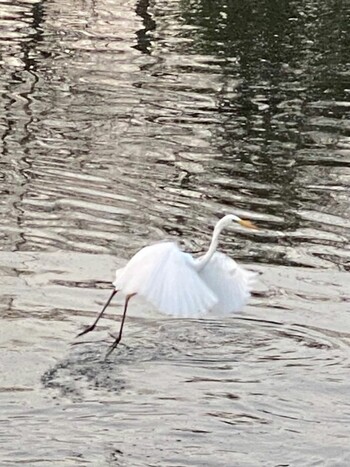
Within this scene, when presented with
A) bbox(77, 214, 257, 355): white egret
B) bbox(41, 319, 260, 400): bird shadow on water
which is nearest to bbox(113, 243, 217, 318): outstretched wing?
bbox(77, 214, 257, 355): white egret

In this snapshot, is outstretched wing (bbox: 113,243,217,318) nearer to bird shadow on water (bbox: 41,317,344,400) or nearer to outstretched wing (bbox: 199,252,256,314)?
outstretched wing (bbox: 199,252,256,314)

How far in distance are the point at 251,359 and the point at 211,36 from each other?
1484cm

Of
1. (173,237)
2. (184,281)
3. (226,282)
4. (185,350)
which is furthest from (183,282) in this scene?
(173,237)

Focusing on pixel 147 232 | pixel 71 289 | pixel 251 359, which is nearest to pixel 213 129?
pixel 147 232

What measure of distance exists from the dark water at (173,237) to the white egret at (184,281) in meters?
0.52

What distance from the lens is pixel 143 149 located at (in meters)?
15.3

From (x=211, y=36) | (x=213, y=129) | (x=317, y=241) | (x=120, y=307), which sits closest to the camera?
(x=120, y=307)

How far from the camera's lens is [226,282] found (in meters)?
9.35

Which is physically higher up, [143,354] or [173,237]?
[143,354]

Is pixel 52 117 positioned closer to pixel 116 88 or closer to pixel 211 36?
pixel 116 88

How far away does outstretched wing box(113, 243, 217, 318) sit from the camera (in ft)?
28.3

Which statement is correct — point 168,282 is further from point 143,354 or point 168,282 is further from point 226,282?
point 143,354

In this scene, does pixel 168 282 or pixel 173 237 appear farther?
pixel 173 237

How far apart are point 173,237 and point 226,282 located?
276cm
